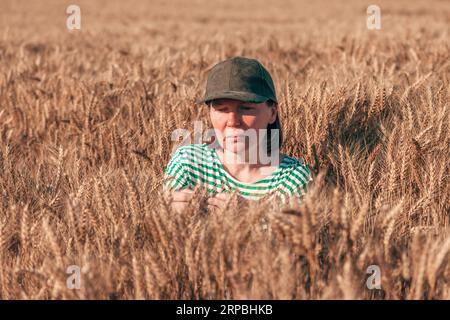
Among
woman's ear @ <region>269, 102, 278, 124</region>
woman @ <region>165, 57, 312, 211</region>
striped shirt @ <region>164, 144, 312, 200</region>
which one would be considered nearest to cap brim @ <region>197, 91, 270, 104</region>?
woman @ <region>165, 57, 312, 211</region>

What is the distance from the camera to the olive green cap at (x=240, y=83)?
6.46 ft

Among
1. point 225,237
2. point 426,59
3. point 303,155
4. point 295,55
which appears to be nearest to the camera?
point 225,237

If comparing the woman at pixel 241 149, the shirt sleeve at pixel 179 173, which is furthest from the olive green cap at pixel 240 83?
the shirt sleeve at pixel 179 173

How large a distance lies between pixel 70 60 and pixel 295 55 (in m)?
2.06

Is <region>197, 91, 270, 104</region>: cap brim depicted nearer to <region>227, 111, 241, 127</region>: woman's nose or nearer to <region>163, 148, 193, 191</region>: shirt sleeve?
<region>227, 111, 241, 127</region>: woman's nose

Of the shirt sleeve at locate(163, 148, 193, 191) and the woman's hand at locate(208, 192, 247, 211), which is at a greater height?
Result: the shirt sleeve at locate(163, 148, 193, 191)

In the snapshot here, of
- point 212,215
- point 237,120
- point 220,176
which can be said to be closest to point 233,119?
point 237,120

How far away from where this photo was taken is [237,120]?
203 centimetres

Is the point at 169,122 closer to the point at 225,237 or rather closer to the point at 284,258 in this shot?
the point at 225,237

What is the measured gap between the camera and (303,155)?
251cm

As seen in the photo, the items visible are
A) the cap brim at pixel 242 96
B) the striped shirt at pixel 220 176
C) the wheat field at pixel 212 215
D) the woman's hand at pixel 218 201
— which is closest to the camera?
the wheat field at pixel 212 215

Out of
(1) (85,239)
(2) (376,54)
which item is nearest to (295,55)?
(2) (376,54)

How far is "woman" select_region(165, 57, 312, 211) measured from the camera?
6.61ft

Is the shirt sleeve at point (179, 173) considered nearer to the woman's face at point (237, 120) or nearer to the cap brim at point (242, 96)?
the woman's face at point (237, 120)
